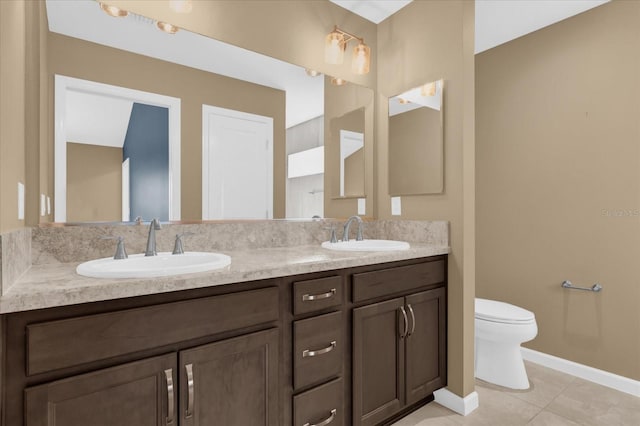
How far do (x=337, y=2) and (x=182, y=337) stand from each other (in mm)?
2197

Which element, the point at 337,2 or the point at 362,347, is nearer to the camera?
the point at 362,347

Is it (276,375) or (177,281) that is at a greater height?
(177,281)

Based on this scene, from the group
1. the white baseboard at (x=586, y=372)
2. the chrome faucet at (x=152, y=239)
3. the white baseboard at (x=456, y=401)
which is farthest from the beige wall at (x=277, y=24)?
the white baseboard at (x=586, y=372)

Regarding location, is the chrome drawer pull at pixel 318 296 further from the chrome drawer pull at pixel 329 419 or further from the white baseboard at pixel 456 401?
the white baseboard at pixel 456 401

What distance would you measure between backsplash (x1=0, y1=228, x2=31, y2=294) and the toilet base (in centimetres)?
241

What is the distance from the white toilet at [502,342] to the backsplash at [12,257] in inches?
89.5

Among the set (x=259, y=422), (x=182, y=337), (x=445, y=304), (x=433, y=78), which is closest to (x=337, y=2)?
(x=433, y=78)

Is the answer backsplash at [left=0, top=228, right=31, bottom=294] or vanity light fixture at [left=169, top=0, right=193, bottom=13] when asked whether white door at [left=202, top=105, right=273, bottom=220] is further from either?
backsplash at [left=0, top=228, right=31, bottom=294]

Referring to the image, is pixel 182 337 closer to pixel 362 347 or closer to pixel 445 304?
pixel 362 347

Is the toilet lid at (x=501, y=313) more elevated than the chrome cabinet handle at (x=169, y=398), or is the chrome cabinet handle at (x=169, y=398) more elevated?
the chrome cabinet handle at (x=169, y=398)

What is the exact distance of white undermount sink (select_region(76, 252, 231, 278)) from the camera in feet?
3.18

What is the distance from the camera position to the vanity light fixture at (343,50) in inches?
82.5

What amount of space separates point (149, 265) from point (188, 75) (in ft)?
3.14

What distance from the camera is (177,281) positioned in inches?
39.2
